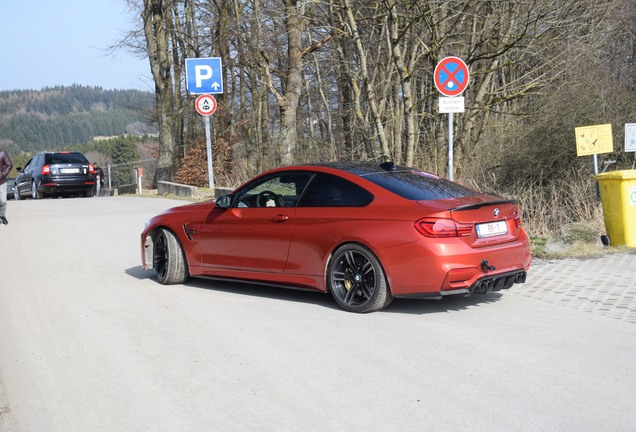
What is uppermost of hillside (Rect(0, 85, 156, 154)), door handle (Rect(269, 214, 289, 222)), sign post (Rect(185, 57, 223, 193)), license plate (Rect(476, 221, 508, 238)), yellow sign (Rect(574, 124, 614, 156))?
hillside (Rect(0, 85, 156, 154))

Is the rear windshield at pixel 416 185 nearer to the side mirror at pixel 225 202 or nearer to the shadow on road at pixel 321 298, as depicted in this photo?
the shadow on road at pixel 321 298

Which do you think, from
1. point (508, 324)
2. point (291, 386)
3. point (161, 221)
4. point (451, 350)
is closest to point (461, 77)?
point (161, 221)

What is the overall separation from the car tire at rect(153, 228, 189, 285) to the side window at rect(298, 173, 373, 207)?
6.67 feet

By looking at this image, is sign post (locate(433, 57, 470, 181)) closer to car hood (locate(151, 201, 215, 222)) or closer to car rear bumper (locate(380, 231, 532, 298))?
car hood (locate(151, 201, 215, 222))

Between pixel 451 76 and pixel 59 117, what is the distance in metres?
148

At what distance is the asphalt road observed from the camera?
489cm

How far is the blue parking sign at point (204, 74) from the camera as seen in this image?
22703 millimetres

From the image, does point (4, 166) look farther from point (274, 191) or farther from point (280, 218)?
point (280, 218)

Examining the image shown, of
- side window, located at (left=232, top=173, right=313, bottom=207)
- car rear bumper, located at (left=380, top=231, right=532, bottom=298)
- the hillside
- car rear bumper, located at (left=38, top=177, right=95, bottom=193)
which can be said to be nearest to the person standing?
side window, located at (left=232, top=173, right=313, bottom=207)

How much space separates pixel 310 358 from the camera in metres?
6.16

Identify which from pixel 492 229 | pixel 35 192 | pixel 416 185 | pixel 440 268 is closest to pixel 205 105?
pixel 35 192

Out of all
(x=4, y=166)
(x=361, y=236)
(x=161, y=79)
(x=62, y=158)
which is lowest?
(x=361, y=236)

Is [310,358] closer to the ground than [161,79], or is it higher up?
closer to the ground

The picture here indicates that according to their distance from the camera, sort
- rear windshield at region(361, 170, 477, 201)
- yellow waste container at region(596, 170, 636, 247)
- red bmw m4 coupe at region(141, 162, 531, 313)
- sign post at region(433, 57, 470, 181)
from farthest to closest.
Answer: sign post at region(433, 57, 470, 181) → yellow waste container at region(596, 170, 636, 247) → rear windshield at region(361, 170, 477, 201) → red bmw m4 coupe at region(141, 162, 531, 313)
